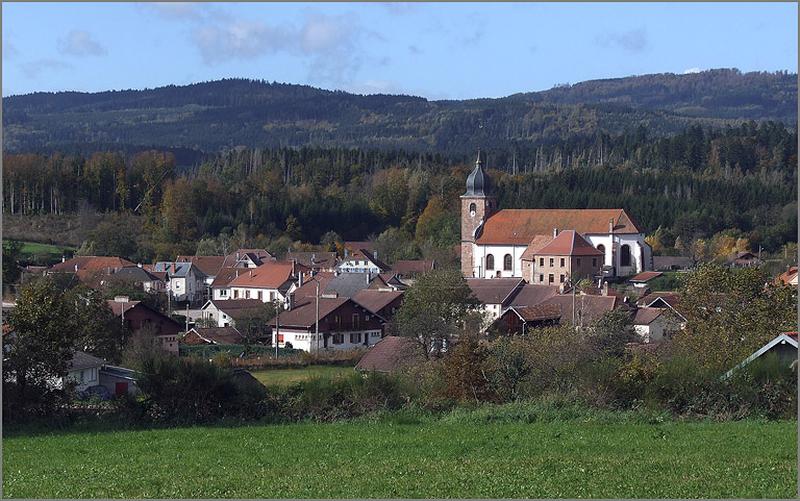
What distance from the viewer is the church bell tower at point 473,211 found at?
213ft

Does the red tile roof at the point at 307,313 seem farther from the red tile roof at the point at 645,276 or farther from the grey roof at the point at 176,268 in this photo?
the red tile roof at the point at 645,276

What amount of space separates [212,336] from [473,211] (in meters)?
29.3

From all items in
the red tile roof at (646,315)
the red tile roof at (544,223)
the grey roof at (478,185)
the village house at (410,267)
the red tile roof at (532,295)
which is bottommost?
the village house at (410,267)

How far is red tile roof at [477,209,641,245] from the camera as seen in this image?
62156 mm

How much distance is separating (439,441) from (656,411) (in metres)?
3.35

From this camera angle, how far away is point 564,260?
57375 millimetres

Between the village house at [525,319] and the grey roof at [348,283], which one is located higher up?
the grey roof at [348,283]

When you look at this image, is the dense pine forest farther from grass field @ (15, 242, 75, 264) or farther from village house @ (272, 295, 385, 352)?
village house @ (272, 295, 385, 352)

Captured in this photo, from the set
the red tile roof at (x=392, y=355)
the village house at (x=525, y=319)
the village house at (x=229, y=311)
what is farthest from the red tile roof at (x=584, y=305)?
the village house at (x=229, y=311)

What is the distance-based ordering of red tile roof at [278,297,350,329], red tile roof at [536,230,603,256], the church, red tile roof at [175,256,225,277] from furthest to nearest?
red tile roof at [175,256,225,277] < the church < red tile roof at [536,230,603,256] < red tile roof at [278,297,350,329]

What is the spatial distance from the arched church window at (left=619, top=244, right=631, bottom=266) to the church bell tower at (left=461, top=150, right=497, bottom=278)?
7811 mm

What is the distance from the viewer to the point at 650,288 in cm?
5353

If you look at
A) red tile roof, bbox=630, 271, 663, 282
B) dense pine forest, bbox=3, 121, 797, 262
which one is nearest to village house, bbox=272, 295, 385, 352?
red tile roof, bbox=630, 271, 663, 282

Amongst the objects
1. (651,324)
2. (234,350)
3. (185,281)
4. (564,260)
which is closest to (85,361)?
(234,350)
